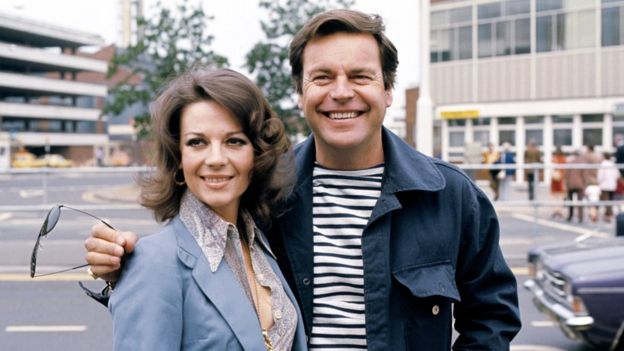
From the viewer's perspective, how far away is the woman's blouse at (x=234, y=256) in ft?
6.06

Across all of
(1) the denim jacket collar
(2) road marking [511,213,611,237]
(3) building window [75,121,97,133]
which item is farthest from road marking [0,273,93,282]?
(3) building window [75,121,97,133]

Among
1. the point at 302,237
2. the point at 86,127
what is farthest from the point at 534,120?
the point at 86,127

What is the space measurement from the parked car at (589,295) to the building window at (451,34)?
27.8m

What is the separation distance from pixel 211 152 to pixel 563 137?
30.4 metres

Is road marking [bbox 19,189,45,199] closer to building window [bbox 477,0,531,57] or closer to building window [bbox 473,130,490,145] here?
building window [bbox 473,130,490,145]

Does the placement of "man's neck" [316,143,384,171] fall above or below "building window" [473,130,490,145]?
below

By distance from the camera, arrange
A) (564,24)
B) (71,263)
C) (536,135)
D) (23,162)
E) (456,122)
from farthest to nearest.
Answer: (23,162) < (456,122) < (536,135) < (564,24) < (71,263)

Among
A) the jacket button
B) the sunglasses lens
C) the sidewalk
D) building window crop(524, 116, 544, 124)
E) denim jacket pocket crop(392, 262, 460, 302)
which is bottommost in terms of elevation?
the sidewalk

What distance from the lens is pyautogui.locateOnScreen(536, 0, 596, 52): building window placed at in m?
29.9

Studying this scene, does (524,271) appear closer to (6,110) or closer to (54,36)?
(6,110)

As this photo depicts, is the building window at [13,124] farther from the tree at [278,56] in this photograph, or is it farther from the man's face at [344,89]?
Answer: the man's face at [344,89]

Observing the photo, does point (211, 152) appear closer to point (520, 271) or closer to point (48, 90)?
point (520, 271)

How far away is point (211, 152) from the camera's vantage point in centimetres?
191

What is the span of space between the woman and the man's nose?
8.0 inches
